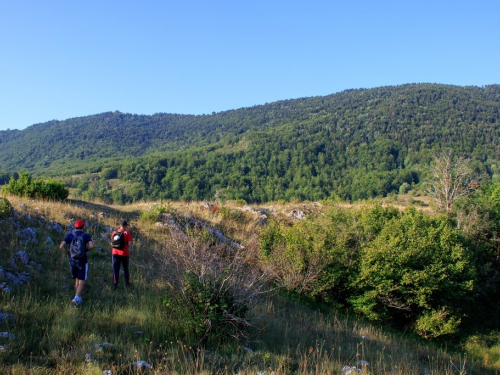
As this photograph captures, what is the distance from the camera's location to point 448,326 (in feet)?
36.6

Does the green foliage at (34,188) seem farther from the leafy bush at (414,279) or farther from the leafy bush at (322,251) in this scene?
the leafy bush at (414,279)

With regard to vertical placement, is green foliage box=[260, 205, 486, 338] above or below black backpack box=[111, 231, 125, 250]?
below

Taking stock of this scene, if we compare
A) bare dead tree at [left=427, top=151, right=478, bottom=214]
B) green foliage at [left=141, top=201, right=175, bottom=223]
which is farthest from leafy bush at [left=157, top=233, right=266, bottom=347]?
bare dead tree at [left=427, top=151, right=478, bottom=214]

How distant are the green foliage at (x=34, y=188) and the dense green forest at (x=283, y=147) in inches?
693

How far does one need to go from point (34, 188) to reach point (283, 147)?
8540 cm

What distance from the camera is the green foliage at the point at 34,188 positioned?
12367 millimetres

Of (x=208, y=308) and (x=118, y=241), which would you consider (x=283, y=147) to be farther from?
(x=208, y=308)

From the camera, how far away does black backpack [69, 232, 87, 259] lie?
Result: 5934 millimetres

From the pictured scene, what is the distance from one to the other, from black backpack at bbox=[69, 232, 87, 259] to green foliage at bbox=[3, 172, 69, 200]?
25.8 ft

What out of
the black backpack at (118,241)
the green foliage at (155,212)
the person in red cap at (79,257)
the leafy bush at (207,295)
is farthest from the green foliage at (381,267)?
the person in red cap at (79,257)

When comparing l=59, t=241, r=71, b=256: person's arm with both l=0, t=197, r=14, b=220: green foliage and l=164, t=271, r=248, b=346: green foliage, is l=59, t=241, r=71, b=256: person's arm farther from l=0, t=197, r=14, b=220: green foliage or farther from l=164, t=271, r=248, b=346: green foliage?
l=0, t=197, r=14, b=220: green foliage

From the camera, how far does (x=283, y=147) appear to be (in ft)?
313

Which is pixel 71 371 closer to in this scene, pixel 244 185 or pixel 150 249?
pixel 150 249

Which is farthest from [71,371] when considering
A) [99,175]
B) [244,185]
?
[99,175]
